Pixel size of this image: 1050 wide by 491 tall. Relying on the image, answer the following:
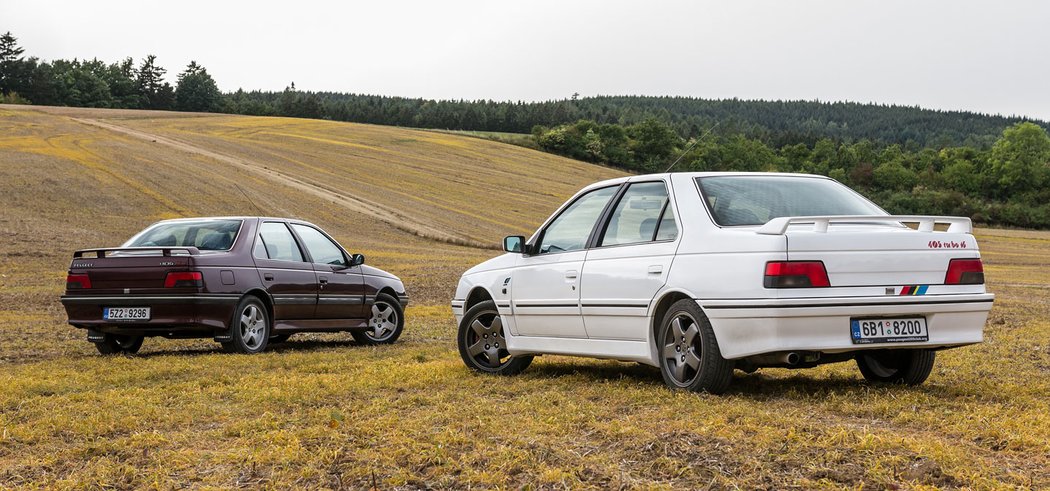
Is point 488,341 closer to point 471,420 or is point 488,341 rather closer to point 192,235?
point 471,420

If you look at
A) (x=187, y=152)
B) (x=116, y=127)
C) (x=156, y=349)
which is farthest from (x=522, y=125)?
(x=156, y=349)

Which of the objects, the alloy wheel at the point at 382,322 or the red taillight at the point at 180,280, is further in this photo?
the alloy wheel at the point at 382,322

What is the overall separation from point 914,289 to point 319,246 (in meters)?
8.23

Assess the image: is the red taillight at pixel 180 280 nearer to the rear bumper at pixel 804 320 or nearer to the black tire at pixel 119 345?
the black tire at pixel 119 345

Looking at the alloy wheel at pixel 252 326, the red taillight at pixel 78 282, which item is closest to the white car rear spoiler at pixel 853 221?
the alloy wheel at pixel 252 326

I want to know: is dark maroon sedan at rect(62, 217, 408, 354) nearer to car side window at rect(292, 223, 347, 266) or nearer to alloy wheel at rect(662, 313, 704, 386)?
car side window at rect(292, 223, 347, 266)

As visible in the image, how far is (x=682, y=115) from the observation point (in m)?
163

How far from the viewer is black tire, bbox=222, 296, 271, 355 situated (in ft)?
38.3

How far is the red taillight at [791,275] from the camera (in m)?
6.64

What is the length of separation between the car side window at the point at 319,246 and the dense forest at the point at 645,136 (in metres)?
70.7

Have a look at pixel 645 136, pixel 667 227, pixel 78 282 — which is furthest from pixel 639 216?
pixel 645 136

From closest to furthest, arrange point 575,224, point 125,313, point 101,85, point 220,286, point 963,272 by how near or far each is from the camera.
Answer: point 963,272, point 575,224, point 125,313, point 220,286, point 101,85

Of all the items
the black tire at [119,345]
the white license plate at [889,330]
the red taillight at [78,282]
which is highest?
the white license plate at [889,330]

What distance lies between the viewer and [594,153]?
9469 cm
